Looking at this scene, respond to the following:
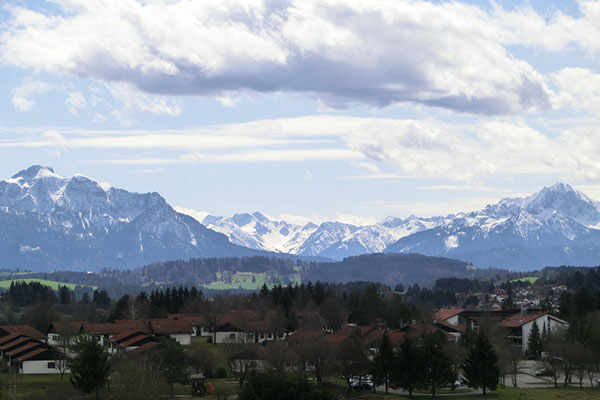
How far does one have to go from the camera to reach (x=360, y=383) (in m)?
92.1

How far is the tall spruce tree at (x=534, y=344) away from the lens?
131 meters

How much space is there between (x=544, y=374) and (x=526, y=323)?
37178mm

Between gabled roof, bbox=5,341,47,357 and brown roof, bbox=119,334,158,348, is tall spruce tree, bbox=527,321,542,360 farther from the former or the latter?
gabled roof, bbox=5,341,47,357

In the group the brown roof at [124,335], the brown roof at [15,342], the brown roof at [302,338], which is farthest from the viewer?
the brown roof at [124,335]

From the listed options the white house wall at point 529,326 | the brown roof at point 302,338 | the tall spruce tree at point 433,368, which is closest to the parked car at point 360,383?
the tall spruce tree at point 433,368

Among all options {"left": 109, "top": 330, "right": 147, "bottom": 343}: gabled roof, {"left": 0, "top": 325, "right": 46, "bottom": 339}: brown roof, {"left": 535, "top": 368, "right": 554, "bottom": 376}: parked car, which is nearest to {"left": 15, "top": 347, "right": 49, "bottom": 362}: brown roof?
{"left": 109, "top": 330, "right": 147, "bottom": 343}: gabled roof

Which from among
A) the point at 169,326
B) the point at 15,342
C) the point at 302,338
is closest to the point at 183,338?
the point at 169,326

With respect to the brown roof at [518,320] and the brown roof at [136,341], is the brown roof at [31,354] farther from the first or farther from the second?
the brown roof at [518,320]

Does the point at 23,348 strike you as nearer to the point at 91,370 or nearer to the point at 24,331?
the point at 24,331

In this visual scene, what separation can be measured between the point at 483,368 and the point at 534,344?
47.1 metres

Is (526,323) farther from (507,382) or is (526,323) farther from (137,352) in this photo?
(137,352)

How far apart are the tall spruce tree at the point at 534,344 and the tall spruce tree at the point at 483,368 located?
45.7m

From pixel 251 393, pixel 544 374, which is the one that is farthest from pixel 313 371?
pixel 251 393

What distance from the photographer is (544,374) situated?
104688 mm
